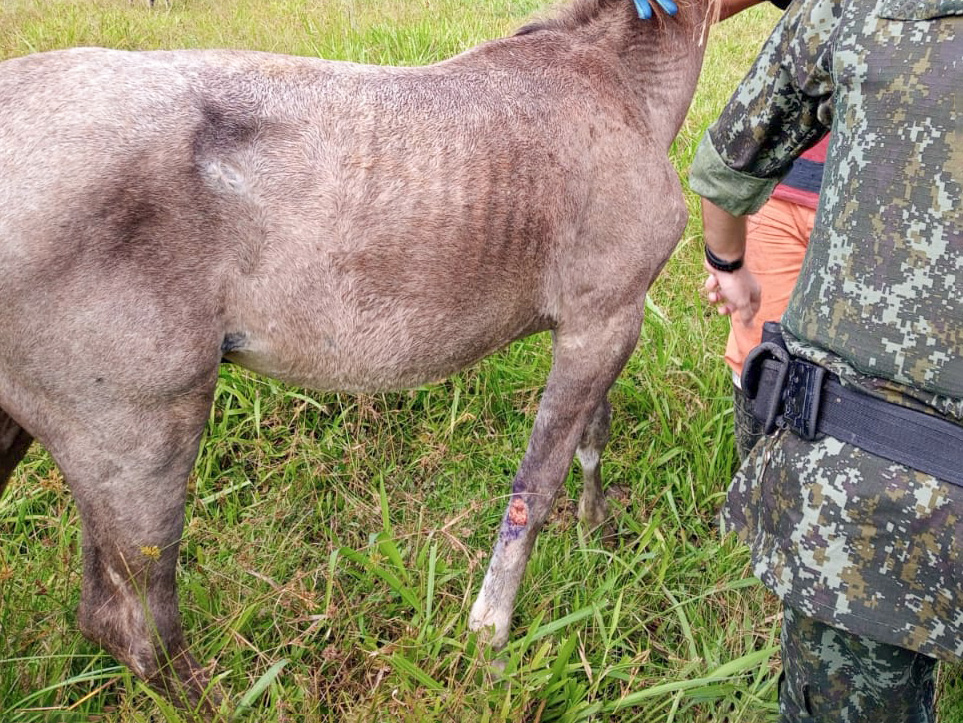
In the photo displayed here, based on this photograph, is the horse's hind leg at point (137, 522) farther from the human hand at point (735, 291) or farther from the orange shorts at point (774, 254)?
the orange shorts at point (774, 254)

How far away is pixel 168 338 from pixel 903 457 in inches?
64.6

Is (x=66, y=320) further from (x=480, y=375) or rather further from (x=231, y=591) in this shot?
(x=480, y=375)

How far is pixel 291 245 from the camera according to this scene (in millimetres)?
2068

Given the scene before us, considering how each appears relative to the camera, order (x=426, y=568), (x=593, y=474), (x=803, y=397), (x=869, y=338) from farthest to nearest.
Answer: (x=593, y=474)
(x=426, y=568)
(x=803, y=397)
(x=869, y=338)

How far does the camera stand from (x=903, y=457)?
166 cm

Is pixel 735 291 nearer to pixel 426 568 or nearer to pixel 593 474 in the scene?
pixel 593 474

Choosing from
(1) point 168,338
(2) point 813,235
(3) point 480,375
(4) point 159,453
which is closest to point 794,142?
(2) point 813,235

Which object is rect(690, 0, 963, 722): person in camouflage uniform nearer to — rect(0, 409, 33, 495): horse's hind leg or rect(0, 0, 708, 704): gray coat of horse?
rect(0, 0, 708, 704): gray coat of horse

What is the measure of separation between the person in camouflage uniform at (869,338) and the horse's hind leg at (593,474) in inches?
54.7

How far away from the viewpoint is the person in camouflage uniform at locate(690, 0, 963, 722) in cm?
160

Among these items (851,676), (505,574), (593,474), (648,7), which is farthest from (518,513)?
(648,7)

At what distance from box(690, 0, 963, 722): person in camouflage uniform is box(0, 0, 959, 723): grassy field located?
76 cm

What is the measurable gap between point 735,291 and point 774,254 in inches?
24.9

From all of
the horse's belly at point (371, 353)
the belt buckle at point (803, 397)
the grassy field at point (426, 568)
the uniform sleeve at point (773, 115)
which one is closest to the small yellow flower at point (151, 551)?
the grassy field at point (426, 568)
